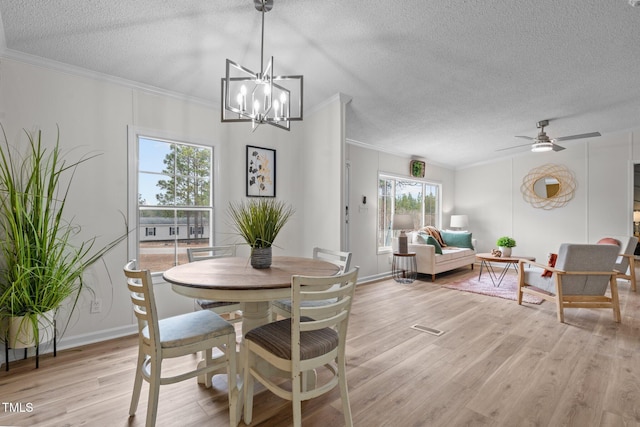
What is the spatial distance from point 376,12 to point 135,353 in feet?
10.8

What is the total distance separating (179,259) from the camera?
3.14 metres

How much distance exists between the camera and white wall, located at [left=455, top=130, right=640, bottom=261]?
5.36 meters

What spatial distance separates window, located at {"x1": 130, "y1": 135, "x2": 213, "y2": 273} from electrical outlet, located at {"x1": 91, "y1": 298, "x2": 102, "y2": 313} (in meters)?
0.48

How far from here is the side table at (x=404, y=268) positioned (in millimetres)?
5132

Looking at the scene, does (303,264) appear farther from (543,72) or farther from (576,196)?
(576,196)

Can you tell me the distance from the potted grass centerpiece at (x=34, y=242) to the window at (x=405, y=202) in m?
4.49

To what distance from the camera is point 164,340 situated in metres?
1.54

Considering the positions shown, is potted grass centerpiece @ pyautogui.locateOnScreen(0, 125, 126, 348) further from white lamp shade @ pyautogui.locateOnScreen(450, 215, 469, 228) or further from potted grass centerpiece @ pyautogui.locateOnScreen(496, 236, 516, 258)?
white lamp shade @ pyautogui.locateOnScreen(450, 215, 469, 228)

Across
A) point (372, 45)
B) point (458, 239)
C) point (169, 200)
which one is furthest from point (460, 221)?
point (169, 200)

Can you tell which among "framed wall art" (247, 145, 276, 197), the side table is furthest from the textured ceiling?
the side table

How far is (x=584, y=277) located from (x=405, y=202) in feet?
10.9

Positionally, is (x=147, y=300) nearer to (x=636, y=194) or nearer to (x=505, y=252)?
(x=505, y=252)

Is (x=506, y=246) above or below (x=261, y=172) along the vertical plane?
below

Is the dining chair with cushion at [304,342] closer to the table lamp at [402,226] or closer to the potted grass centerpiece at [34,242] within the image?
the potted grass centerpiece at [34,242]
